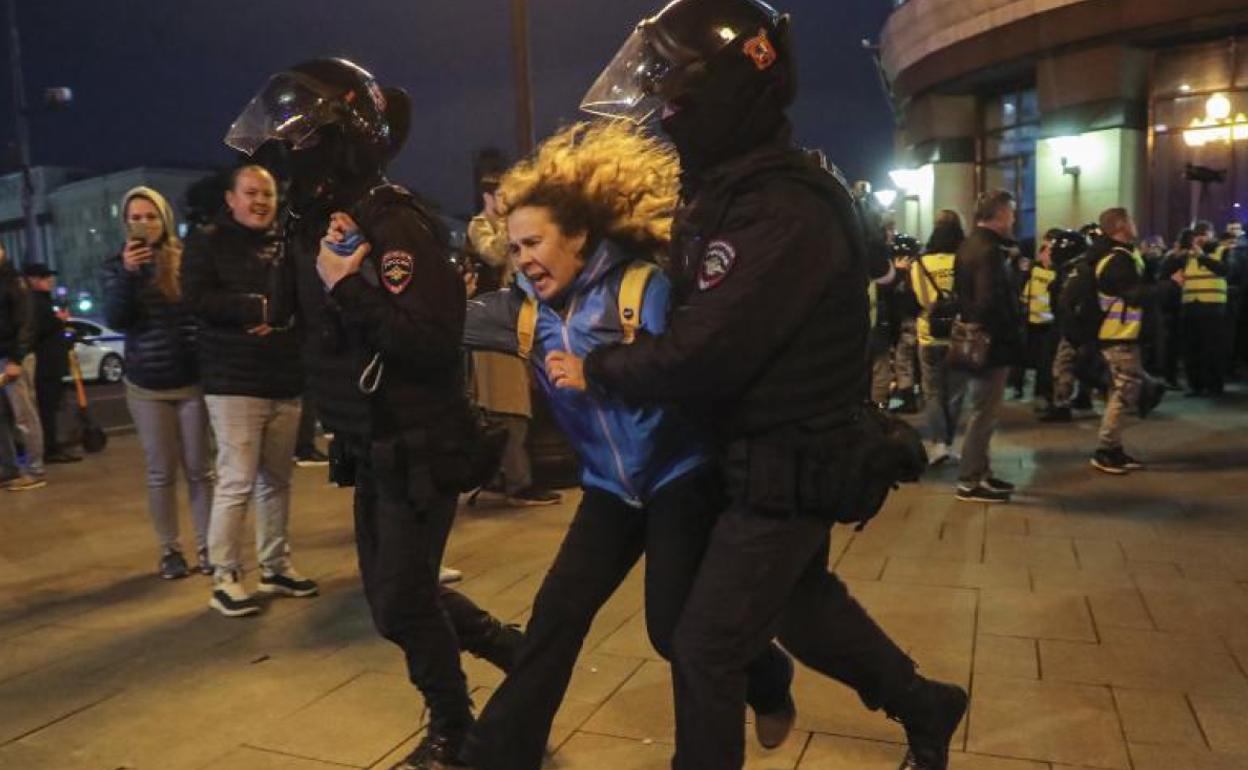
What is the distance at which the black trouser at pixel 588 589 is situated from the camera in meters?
2.51

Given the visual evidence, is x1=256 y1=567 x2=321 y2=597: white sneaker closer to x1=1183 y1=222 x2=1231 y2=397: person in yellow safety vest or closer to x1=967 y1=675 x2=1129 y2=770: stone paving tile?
x1=967 y1=675 x2=1129 y2=770: stone paving tile

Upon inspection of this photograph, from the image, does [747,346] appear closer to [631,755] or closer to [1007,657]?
[631,755]

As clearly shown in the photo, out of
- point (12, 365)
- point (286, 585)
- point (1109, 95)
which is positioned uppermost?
point (1109, 95)

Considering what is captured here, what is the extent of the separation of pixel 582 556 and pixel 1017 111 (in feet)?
69.8

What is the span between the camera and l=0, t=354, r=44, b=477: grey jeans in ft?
27.0

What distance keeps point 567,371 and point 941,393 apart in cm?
625

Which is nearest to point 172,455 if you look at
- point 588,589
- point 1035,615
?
point 588,589

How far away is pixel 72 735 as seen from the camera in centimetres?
346

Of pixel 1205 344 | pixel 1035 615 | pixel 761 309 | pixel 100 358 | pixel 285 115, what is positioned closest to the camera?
pixel 761 309

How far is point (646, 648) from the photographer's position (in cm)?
405

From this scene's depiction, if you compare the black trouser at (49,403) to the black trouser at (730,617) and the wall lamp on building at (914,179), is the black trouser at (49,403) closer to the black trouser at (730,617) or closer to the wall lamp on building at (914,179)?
the black trouser at (730,617)

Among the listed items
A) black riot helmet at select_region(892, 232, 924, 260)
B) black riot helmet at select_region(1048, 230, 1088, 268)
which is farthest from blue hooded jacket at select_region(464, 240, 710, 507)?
black riot helmet at select_region(1048, 230, 1088, 268)

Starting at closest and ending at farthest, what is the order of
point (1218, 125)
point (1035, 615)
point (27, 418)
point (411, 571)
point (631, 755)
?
point (411, 571)
point (631, 755)
point (1035, 615)
point (27, 418)
point (1218, 125)

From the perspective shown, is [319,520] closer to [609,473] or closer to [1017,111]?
[609,473]
